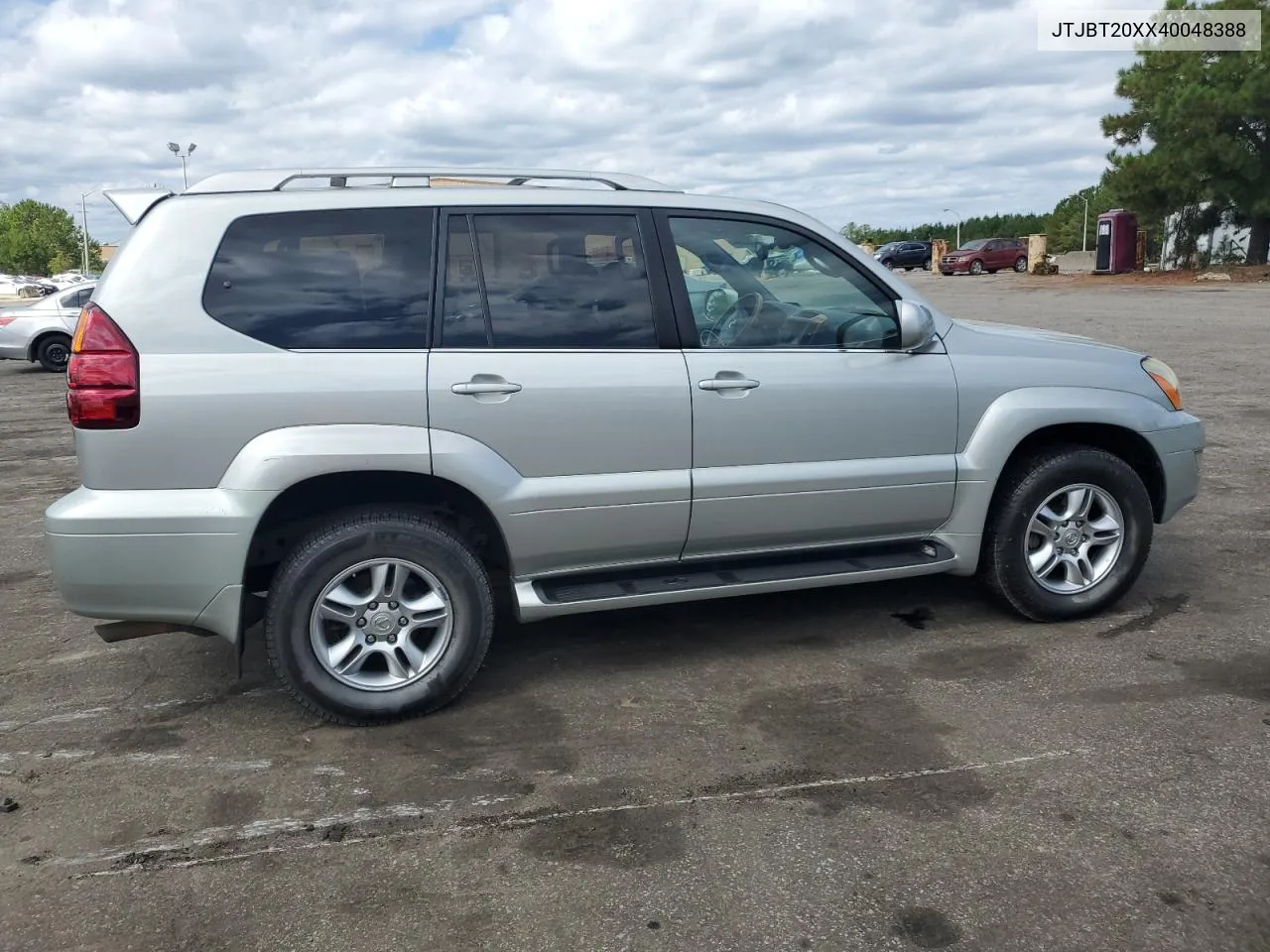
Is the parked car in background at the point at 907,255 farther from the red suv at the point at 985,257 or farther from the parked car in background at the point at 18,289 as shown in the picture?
the parked car in background at the point at 18,289

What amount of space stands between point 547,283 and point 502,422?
1.88 ft

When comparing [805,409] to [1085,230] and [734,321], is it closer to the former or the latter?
[734,321]

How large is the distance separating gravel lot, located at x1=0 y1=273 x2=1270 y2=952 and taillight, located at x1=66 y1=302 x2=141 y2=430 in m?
1.15

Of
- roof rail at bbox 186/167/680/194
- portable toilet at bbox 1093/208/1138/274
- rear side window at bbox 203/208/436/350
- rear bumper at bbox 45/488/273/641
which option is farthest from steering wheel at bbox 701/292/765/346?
portable toilet at bbox 1093/208/1138/274

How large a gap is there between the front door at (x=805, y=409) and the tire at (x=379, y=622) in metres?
0.92

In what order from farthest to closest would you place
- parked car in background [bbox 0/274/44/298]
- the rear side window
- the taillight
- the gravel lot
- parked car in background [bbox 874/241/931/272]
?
parked car in background [bbox 0/274/44/298]
parked car in background [bbox 874/241/931/272]
the rear side window
the taillight
the gravel lot

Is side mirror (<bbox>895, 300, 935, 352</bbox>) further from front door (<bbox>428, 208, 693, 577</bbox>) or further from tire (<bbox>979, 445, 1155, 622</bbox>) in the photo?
front door (<bbox>428, 208, 693, 577</bbox>)

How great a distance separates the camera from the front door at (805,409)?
4.35m

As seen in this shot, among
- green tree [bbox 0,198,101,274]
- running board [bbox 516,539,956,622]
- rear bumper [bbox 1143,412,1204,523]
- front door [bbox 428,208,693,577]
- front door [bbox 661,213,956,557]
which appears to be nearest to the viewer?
front door [bbox 428,208,693,577]

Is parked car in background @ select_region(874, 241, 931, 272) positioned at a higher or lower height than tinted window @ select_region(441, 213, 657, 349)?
higher

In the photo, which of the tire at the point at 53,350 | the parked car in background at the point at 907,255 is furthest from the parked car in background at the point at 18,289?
the tire at the point at 53,350

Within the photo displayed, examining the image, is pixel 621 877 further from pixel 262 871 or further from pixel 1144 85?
pixel 1144 85

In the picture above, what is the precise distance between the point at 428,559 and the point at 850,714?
160 centimetres

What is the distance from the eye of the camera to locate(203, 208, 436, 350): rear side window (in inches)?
153
